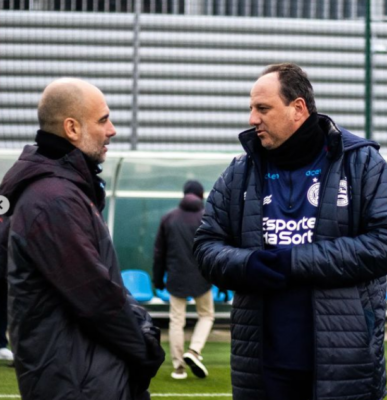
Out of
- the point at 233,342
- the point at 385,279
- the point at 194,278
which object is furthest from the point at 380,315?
the point at 194,278

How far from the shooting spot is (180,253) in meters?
9.30

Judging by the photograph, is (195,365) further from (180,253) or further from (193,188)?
(193,188)

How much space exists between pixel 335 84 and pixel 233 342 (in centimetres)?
A: 1034

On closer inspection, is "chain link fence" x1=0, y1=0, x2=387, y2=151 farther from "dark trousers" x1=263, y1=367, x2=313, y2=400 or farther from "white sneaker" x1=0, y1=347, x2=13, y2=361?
"dark trousers" x1=263, y1=367, x2=313, y2=400

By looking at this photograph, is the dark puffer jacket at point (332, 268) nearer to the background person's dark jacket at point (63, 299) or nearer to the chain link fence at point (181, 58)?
the background person's dark jacket at point (63, 299)

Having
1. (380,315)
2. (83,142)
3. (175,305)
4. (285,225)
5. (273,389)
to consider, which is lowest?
(175,305)

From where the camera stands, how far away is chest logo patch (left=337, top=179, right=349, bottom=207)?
11.9 feet

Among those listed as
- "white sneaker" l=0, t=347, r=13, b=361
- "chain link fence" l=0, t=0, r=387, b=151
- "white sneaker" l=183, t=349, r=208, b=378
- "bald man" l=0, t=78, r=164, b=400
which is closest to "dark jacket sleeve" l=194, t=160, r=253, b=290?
"bald man" l=0, t=78, r=164, b=400

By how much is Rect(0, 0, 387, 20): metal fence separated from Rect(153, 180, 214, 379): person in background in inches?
180

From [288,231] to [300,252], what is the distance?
15cm

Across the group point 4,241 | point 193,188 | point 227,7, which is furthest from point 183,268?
point 4,241

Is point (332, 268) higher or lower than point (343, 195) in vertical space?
lower

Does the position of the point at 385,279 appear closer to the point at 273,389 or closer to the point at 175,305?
Result: the point at 273,389

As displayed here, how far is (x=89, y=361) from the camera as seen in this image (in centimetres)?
317
